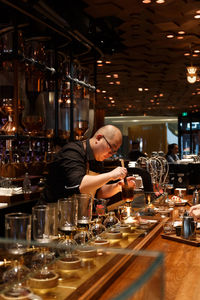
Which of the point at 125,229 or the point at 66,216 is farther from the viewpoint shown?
the point at 125,229

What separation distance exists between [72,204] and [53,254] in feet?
1.39

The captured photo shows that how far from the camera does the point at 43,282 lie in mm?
1183

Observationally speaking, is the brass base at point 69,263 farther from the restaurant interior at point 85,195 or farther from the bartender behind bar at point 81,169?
the bartender behind bar at point 81,169

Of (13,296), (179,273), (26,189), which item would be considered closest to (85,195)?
(179,273)

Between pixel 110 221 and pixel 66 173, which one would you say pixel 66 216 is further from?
pixel 66 173

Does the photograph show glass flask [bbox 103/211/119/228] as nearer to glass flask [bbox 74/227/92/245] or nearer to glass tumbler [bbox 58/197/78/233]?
glass flask [bbox 74/227/92/245]

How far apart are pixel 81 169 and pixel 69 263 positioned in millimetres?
1676

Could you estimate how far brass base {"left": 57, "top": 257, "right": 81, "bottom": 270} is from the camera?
1403 millimetres

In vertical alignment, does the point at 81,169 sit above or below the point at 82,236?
above

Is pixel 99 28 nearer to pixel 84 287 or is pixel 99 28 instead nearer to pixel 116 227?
pixel 116 227

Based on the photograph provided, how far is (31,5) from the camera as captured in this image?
339cm

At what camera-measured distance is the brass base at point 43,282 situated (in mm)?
1125

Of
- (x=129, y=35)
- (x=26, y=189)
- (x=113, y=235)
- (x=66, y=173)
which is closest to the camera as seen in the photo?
(x=113, y=235)

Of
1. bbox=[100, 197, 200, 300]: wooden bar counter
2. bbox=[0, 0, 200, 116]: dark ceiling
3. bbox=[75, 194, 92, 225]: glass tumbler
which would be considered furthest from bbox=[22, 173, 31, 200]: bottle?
bbox=[75, 194, 92, 225]: glass tumbler
